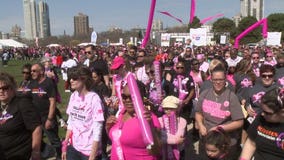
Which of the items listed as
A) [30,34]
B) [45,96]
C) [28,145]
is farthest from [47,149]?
[30,34]

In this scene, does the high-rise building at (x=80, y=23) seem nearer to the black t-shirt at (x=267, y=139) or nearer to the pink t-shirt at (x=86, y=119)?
the pink t-shirt at (x=86, y=119)

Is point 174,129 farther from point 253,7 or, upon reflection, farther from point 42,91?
point 253,7

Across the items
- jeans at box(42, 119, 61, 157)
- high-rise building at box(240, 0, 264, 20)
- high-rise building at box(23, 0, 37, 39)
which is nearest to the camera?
jeans at box(42, 119, 61, 157)

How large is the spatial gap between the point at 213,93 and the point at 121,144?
5.38 feet

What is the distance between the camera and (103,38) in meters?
78.2

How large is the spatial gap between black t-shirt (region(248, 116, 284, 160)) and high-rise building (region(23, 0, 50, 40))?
526 ft

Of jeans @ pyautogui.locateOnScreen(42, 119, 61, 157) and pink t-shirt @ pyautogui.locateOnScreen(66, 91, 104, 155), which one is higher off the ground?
pink t-shirt @ pyautogui.locateOnScreen(66, 91, 104, 155)

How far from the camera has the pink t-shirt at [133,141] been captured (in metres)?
3.12

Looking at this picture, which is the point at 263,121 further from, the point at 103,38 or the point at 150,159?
the point at 103,38

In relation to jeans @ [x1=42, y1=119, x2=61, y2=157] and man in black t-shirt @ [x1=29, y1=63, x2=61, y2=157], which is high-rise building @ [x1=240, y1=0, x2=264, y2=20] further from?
man in black t-shirt @ [x1=29, y1=63, x2=61, y2=157]

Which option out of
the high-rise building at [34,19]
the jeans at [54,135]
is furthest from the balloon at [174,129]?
the high-rise building at [34,19]

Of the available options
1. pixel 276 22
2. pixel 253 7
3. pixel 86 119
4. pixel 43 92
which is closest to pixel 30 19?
pixel 253 7

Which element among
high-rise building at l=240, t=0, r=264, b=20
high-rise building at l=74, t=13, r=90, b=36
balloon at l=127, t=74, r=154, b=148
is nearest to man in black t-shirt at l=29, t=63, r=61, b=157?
balloon at l=127, t=74, r=154, b=148

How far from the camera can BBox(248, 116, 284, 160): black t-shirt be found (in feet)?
10.2
